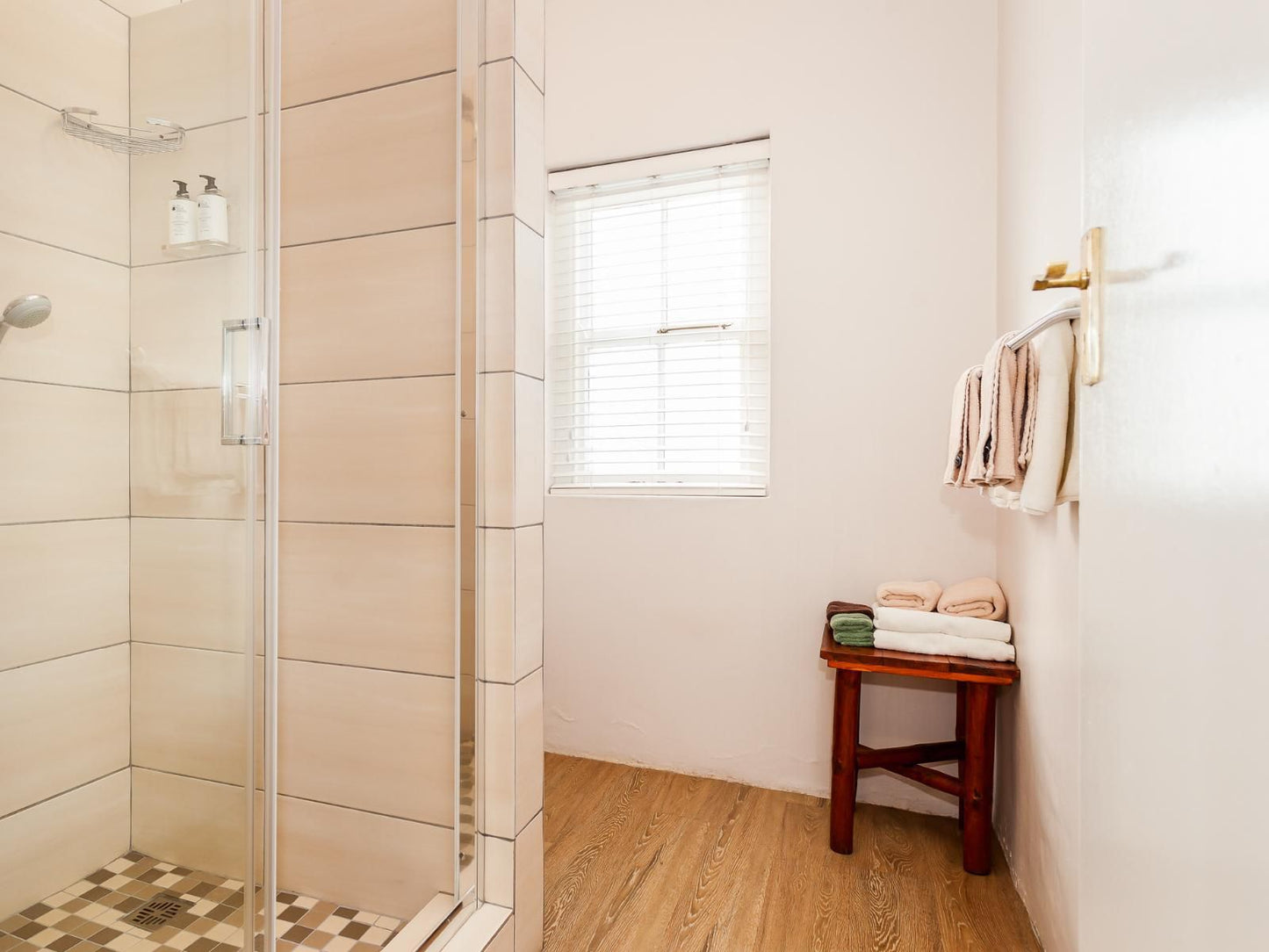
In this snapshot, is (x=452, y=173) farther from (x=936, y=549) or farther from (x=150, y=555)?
(x=936, y=549)

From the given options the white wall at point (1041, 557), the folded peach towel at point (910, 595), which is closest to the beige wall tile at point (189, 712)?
the white wall at point (1041, 557)

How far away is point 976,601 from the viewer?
186 cm

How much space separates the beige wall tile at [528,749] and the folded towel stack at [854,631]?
0.89 metres

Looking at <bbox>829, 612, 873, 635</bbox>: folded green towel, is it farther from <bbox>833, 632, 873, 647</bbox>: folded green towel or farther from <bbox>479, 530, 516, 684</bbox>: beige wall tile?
<bbox>479, 530, 516, 684</bbox>: beige wall tile

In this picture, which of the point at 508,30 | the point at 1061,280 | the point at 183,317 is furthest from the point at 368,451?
the point at 1061,280

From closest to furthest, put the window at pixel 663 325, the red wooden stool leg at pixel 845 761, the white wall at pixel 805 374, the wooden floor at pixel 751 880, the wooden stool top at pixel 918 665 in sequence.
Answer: the wooden floor at pixel 751 880 → the wooden stool top at pixel 918 665 → the red wooden stool leg at pixel 845 761 → the white wall at pixel 805 374 → the window at pixel 663 325

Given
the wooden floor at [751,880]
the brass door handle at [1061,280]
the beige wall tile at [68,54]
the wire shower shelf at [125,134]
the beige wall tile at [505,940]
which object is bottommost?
the wooden floor at [751,880]

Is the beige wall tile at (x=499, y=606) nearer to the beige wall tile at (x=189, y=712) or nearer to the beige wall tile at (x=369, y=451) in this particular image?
the beige wall tile at (x=369, y=451)

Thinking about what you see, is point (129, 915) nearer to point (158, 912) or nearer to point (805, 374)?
point (158, 912)

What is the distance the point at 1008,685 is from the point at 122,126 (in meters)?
2.22

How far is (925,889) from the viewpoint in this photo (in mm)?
1659

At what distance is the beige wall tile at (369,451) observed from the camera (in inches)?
52.2

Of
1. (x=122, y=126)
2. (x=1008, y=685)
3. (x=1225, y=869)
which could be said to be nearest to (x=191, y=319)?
(x=122, y=126)

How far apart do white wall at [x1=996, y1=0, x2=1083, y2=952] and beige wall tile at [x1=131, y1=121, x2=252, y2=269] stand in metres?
1.38
